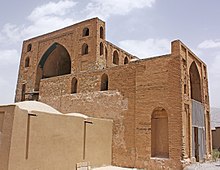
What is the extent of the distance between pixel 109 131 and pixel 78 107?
117 inches

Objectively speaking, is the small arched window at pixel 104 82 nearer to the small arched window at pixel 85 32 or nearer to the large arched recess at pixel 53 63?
the small arched window at pixel 85 32

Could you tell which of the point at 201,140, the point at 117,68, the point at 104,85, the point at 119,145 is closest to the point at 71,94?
the point at 104,85

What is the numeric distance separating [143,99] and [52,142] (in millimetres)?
5364

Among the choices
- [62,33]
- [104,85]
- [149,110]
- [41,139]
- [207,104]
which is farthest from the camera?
[62,33]

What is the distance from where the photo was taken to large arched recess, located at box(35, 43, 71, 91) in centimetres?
2282

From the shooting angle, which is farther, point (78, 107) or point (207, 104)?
point (207, 104)

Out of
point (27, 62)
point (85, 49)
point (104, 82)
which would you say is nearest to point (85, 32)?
point (85, 49)

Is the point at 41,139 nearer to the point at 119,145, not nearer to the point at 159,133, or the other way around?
the point at 119,145

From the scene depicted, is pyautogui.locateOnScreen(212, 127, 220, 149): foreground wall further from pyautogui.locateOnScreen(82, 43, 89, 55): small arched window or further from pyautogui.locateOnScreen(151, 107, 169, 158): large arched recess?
pyautogui.locateOnScreen(82, 43, 89, 55): small arched window

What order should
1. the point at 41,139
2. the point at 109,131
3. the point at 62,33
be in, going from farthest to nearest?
the point at 62,33
the point at 109,131
the point at 41,139

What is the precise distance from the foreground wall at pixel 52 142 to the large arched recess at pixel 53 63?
35.2ft

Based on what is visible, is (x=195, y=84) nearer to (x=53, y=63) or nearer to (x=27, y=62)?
(x=53, y=63)

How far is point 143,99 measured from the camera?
45.3ft

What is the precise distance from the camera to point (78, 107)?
1653 cm
